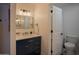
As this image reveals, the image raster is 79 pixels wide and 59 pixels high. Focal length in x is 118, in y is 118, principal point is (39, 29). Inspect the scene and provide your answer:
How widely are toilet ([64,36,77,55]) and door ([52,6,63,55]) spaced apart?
90mm

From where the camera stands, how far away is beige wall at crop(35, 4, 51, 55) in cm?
178

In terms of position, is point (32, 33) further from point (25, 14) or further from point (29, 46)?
point (25, 14)

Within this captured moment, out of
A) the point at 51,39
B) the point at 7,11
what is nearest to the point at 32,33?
the point at 51,39

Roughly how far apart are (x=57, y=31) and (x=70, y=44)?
276 millimetres

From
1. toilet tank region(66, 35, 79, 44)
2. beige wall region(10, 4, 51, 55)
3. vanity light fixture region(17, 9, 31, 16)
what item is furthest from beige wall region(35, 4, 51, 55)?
toilet tank region(66, 35, 79, 44)

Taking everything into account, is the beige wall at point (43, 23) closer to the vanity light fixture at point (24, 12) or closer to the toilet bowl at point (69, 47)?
the vanity light fixture at point (24, 12)

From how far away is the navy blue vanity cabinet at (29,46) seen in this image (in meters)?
1.75

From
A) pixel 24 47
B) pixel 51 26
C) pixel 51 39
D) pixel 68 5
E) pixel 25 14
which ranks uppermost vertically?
pixel 68 5

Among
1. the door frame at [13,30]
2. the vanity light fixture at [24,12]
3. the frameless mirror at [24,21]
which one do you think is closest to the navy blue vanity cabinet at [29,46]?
the door frame at [13,30]

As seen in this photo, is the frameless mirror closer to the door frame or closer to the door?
the door frame

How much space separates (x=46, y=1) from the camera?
1676mm

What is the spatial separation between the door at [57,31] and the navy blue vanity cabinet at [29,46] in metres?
0.24
